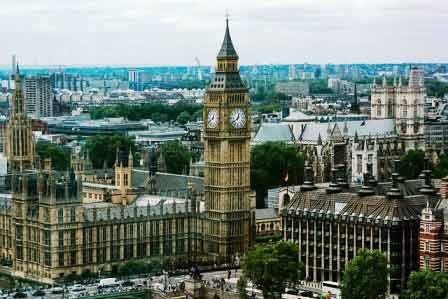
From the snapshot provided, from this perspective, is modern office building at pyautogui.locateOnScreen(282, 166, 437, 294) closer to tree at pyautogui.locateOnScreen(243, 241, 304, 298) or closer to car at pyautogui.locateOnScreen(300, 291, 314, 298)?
car at pyautogui.locateOnScreen(300, 291, 314, 298)

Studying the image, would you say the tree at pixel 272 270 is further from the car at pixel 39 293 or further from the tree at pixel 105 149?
the tree at pixel 105 149

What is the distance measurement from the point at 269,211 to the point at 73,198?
2736 cm

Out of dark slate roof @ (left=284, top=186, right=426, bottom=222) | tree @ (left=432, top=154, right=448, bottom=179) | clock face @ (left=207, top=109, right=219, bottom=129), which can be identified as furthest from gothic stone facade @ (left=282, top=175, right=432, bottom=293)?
tree @ (left=432, top=154, right=448, bottom=179)

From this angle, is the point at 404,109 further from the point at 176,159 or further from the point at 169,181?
the point at 169,181

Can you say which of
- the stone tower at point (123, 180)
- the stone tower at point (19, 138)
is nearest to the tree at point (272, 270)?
the stone tower at point (123, 180)

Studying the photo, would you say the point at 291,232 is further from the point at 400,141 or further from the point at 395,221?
the point at 400,141

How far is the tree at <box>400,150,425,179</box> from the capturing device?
14800 centimetres

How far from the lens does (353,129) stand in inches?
6791

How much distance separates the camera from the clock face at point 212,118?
107m

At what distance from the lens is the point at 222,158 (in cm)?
10675

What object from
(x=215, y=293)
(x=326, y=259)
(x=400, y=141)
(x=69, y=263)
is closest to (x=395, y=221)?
(x=326, y=259)

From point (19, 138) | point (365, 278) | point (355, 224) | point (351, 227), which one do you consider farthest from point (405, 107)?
point (365, 278)

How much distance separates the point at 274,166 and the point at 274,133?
2404cm

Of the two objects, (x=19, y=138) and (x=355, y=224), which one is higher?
(x=19, y=138)
